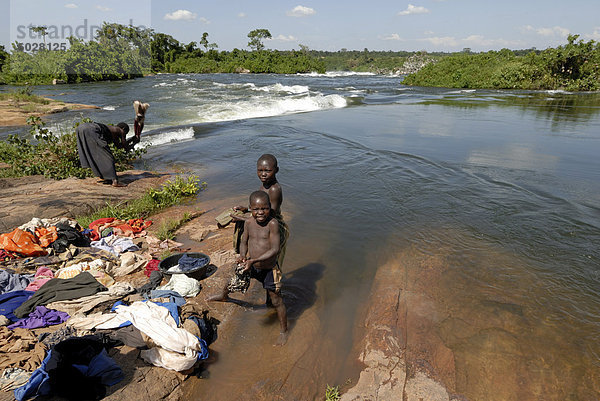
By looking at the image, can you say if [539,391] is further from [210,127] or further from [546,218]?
[210,127]

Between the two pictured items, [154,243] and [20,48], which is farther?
[20,48]

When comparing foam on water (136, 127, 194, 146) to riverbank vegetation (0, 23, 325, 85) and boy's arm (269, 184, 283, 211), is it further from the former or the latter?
riverbank vegetation (0, 23, 325, 85)

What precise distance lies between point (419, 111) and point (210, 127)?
1197cm

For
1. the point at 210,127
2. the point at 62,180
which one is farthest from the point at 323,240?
the point at 210,127

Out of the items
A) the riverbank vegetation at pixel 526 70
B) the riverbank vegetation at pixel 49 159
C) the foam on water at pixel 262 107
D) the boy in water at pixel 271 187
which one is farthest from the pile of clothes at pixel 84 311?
the riverbank vegetation at pixel 526 70

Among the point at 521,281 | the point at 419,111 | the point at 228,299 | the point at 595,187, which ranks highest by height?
the point at 419,111

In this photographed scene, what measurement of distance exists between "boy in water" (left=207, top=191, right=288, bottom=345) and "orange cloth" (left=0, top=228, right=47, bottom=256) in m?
3.07

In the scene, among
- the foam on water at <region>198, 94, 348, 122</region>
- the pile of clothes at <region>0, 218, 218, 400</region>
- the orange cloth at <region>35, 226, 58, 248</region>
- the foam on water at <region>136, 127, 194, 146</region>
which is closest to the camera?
the pile of clothes at <region>0, 218, 218, 400</region>

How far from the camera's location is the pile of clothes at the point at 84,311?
262 centimetres

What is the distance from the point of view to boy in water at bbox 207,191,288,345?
10.8ft

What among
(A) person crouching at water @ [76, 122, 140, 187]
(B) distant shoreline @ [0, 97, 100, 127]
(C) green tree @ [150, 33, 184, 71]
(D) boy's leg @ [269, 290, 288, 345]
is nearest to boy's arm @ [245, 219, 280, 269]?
(D) boy's leg @ [269, 290, 288, 345]

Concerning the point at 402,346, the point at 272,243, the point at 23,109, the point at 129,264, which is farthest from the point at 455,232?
the point at 23,109

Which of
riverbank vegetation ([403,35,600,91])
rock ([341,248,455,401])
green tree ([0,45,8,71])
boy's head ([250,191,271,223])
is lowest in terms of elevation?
rock ([341,248,455,401])

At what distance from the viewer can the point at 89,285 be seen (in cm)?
391
